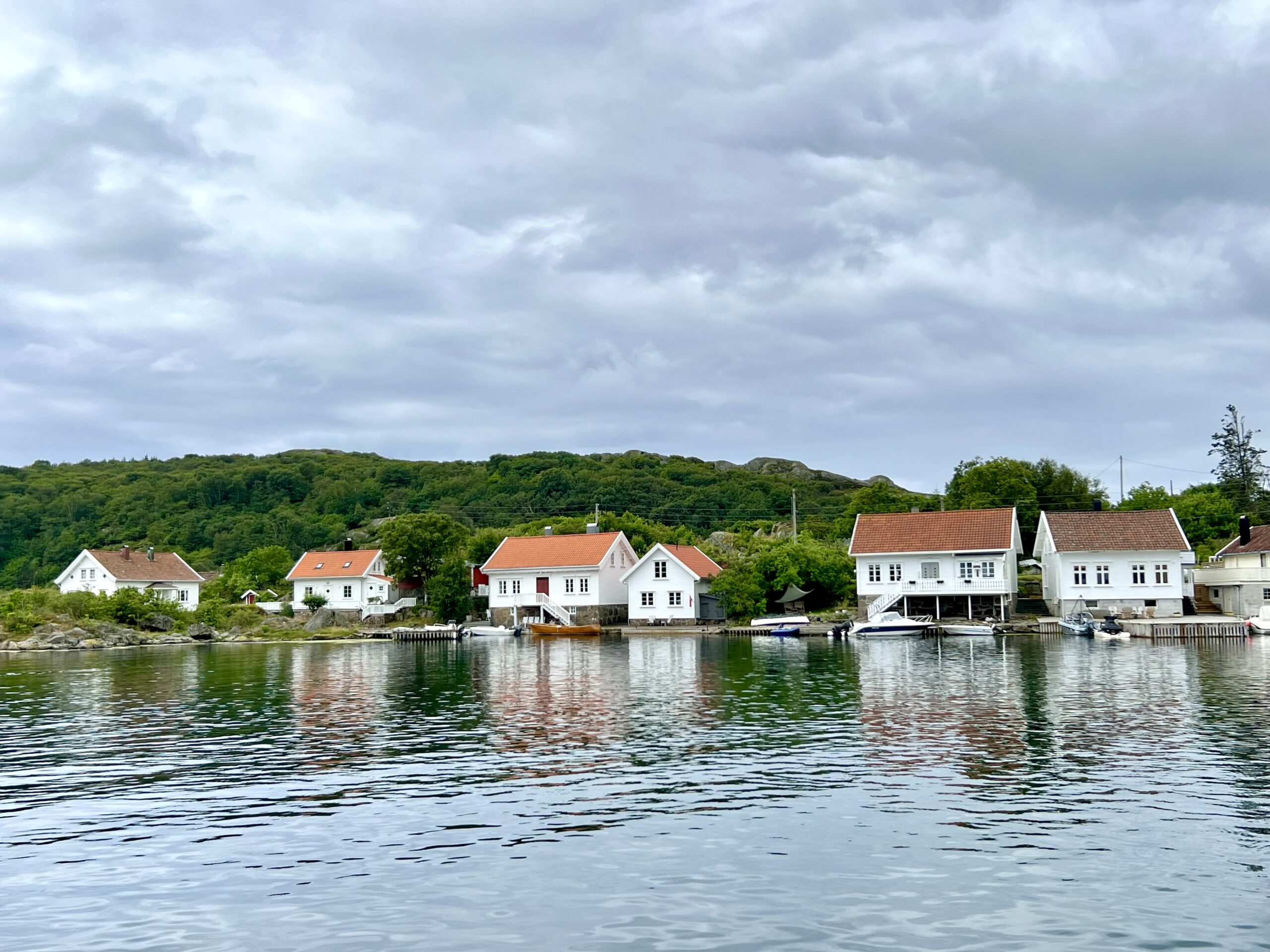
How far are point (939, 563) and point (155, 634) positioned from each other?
52638 millimetres

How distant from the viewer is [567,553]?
260 feet

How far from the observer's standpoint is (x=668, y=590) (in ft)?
245

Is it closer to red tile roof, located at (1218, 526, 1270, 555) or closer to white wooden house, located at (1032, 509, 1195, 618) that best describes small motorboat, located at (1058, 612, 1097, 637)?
white wooden house, located at (1032, 509, 1195, 618)

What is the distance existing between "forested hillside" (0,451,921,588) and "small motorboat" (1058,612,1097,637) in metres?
54.9

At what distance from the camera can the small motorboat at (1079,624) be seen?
189ft

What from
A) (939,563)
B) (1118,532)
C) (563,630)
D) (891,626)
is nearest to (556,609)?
(563,630)

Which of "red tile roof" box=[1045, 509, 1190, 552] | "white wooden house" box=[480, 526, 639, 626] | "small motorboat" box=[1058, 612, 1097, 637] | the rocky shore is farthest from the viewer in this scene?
"white wooden house" box=[480, 526, 639, 626]

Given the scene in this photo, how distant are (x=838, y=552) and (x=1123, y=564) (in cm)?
1965

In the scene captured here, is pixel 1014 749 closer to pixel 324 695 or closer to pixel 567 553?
pixel 324 695

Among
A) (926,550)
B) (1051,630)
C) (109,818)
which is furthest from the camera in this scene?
(926,550)

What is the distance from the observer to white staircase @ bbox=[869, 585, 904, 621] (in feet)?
219

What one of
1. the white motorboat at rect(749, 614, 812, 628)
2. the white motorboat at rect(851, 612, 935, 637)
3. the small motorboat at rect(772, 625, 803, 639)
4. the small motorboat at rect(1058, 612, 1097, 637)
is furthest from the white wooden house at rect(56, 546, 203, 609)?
the small motorboat at rect(1058, 612, 1097, 637)

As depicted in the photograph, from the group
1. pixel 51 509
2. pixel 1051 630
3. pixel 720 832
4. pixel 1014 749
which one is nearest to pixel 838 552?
pixel 1051 630

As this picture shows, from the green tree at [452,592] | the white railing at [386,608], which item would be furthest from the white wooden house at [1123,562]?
the white railing at [386,608]
